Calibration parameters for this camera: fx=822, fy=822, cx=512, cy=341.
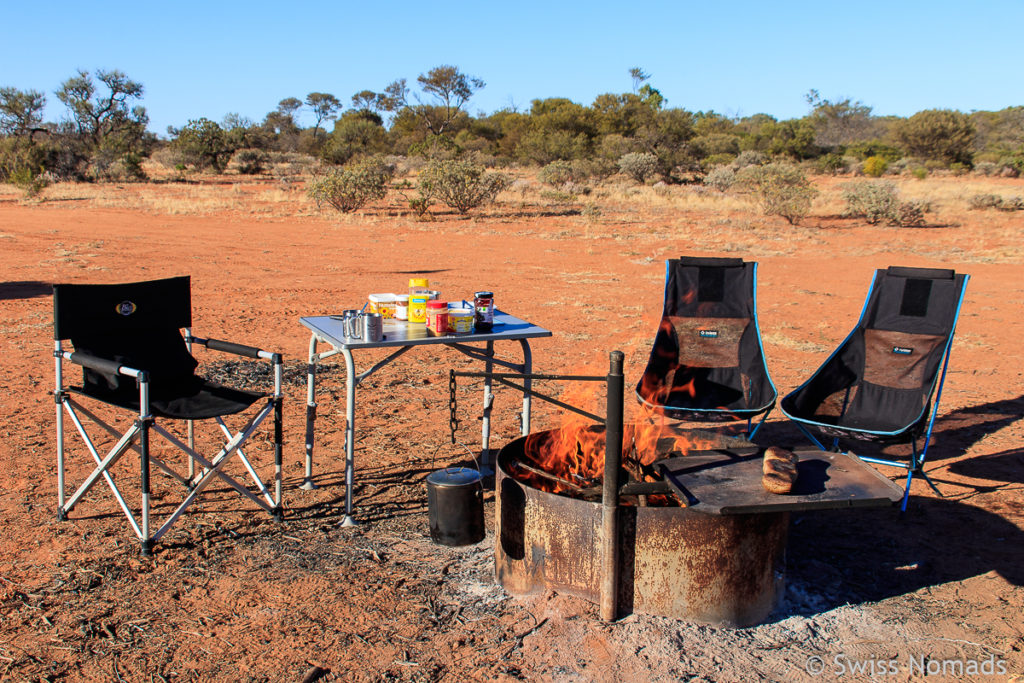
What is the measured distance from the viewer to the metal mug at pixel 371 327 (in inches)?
152

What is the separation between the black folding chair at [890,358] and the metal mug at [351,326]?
2.50 metres

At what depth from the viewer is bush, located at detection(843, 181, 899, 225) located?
1927 centimetres

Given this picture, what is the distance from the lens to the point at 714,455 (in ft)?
11.5

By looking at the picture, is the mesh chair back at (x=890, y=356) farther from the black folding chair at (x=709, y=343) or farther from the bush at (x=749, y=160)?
the bush at (x=749, y=160)

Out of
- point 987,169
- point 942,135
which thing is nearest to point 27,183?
point 987,169

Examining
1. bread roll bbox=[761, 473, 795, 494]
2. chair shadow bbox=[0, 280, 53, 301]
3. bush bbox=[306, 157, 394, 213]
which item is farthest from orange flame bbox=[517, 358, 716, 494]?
bush bbox=[306, 157, 394, 213]

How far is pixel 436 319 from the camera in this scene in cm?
403

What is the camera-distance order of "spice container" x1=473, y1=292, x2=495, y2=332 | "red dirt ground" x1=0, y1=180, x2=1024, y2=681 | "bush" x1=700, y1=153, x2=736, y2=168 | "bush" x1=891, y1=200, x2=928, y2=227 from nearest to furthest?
"red dirt ground" x1=0, y1=180, x2=1024, y2=681
"spice container" x1=473, y1=292, x2=495, y2=332
"bush" x1=891, y1=200, x2=928, y2=227
"bush" x1=700, y1=153, x2=736, y2=168

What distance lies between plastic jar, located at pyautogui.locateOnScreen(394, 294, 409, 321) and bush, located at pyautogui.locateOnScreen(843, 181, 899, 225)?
57.8 ft

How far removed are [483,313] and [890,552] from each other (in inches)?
89.8

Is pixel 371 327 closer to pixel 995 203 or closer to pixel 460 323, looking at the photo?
pixel 460 323

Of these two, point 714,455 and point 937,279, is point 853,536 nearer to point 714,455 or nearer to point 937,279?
point 714,455

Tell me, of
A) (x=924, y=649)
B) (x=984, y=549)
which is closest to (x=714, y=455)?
(x=924, y=649)

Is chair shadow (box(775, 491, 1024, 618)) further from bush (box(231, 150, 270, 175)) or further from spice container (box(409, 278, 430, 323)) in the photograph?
bush (box(231, 150, 270, 175))
